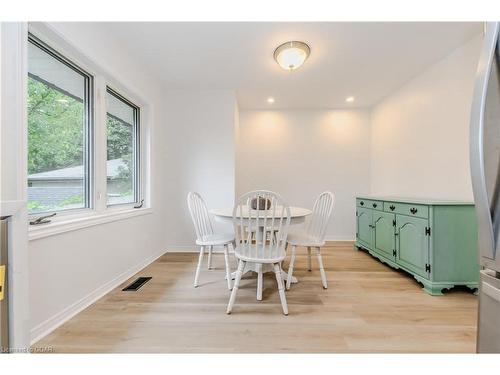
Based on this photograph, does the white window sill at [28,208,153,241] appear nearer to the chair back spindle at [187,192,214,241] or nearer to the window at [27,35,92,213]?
the window at [27,35,92,213]

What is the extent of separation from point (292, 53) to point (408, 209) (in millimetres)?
1955

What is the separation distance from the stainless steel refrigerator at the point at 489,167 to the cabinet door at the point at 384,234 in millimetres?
2103

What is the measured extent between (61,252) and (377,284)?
8.76ft

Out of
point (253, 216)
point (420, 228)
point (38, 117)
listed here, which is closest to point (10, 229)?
point (38, 117)

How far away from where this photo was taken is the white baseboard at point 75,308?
1.40 metres

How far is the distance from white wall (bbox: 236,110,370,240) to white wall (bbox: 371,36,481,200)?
0.41 m

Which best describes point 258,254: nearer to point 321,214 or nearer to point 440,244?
point 321,214

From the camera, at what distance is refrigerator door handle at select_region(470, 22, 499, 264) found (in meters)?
0.59

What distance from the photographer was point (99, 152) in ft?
6.72

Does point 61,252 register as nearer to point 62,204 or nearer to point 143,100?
point 62,204

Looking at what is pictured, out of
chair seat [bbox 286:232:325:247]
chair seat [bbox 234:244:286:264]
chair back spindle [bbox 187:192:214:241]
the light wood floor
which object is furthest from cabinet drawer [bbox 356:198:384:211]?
chair back spindle [bbox 187:192:214:241]

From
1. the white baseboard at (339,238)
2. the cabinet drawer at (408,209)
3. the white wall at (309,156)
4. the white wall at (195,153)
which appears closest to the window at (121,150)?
the white wall at (195,153)

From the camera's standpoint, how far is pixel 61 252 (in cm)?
156

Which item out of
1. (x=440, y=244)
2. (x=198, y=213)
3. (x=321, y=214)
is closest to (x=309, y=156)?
(x=321, y=214)
